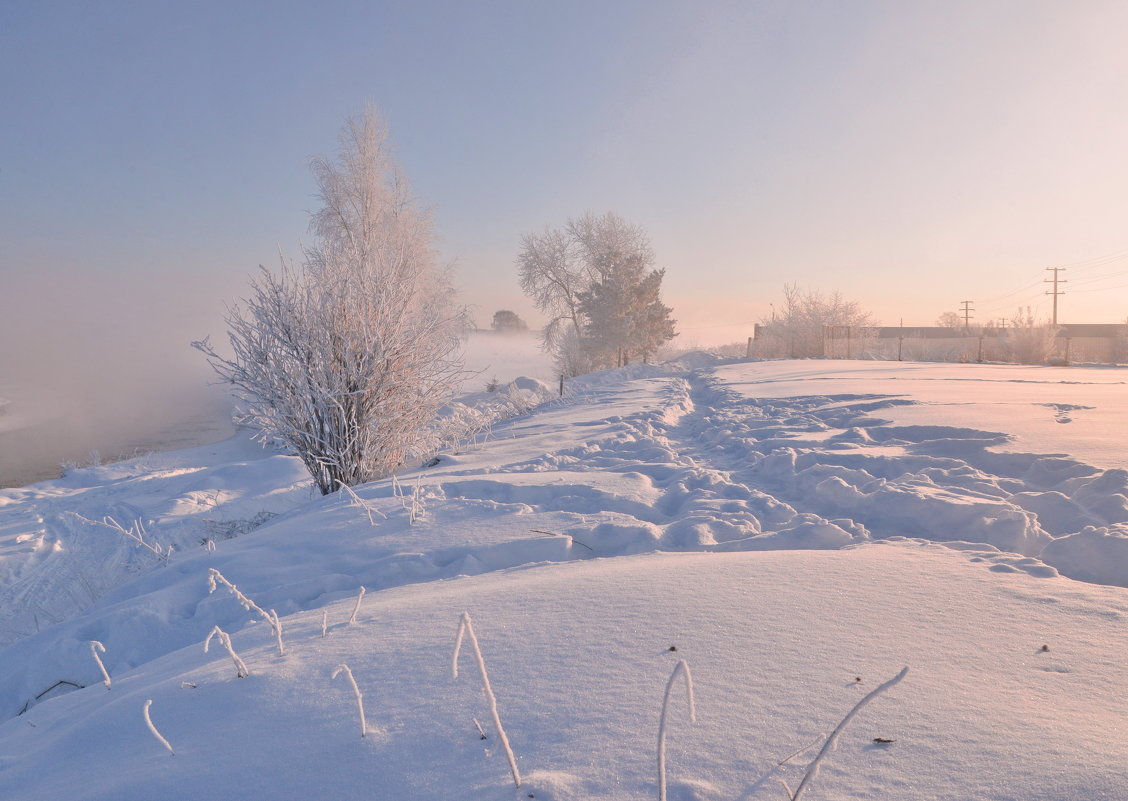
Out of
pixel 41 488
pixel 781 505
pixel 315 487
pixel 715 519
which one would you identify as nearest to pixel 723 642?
pixel 715 519

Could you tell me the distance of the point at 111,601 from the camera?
341 centimetres

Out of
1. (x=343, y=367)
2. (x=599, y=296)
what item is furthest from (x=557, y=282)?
(x=343, y=367)

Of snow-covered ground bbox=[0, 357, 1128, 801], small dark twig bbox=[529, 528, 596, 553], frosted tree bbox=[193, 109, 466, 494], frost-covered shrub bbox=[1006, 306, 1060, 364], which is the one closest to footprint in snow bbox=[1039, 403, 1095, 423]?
snow-covered ground bbox=[0, 357, 1128, 801]

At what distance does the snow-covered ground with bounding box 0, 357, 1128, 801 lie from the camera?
114 centimetres

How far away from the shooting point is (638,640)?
1.66 m

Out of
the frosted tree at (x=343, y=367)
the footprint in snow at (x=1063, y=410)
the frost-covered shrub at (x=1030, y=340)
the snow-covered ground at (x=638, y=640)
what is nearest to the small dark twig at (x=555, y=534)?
the snow-covered ground at (x=638, y=640)

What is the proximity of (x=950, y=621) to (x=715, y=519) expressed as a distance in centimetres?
169

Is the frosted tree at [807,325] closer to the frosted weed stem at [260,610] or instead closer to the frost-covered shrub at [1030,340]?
the frost-covered shrub at [1030,340]

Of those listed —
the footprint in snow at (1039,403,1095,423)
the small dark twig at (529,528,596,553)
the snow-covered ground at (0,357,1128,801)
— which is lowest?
the small dark twig at (529,528,596,553)

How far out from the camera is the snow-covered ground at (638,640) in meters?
1.14

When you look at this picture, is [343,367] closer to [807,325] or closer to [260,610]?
[260,610]

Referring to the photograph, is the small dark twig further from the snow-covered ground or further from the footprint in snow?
the footprint in snow

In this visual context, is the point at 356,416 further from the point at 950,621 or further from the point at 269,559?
the point at 950,621

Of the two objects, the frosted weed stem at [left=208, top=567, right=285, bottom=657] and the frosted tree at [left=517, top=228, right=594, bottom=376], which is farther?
the frosted tree at [left=517, top=228, right=594, bottom=376]
